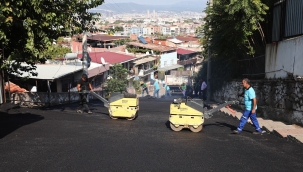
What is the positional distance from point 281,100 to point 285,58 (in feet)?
5.12

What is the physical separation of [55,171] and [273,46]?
33.3 feet

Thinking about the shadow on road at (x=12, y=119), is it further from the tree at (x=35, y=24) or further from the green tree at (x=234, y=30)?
the green tree at (x=234, y=30)

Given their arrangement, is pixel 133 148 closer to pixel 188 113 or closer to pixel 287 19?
pixel 188 113

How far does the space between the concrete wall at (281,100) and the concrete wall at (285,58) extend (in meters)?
0.40

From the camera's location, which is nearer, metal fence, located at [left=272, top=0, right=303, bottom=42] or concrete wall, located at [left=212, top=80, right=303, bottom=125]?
concrete wall, located at [left=212, top=80, right=303, bottom=125]

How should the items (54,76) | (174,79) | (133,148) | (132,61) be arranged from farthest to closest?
1. (174,79)
2. (132,61)
3. (54,76)
4. (133,148)

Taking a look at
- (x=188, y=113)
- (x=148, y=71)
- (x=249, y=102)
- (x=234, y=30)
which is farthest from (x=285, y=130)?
(x=148, y=71)

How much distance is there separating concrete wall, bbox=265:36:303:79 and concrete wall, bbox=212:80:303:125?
405 millimetres

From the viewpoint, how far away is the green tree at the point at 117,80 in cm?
2967

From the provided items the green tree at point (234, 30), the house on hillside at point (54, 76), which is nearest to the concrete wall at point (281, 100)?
the green tree at point (234, 30)

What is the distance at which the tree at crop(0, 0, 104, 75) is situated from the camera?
29.1ft

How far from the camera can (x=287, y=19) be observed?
37.4 feet

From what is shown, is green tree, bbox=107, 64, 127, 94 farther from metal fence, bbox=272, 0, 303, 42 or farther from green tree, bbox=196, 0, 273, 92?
metal fence, bbox=272, 0, 303, 42

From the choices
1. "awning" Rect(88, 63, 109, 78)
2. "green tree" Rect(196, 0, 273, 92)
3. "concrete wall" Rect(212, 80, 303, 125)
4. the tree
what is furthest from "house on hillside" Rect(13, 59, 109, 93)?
"concrete wall" Rect(212, 80, 303, 125)
